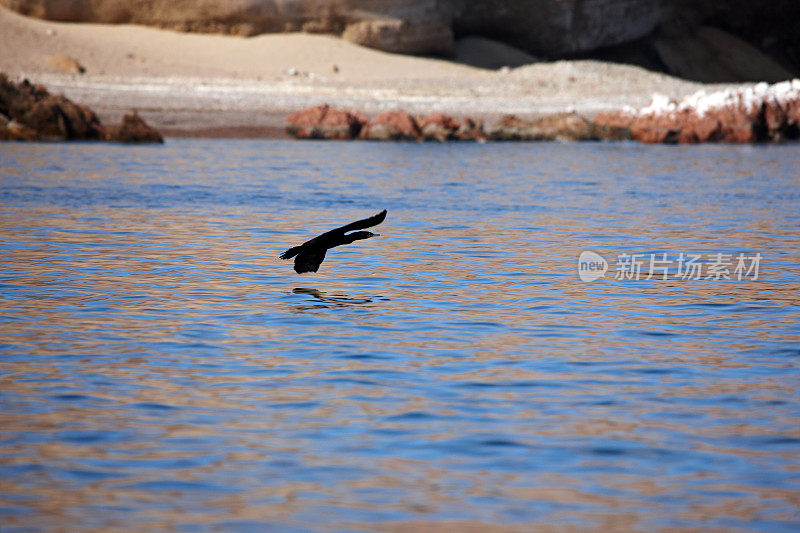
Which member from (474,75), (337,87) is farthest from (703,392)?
(474,75)

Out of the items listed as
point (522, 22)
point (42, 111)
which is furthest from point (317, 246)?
point (522, 22)

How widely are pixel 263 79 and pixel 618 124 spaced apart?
51.3 ft

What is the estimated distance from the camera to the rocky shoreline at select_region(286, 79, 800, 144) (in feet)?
117

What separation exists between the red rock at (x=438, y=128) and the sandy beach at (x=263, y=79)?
4469mm

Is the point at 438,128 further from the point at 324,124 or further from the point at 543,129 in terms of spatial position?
the point at 543,129

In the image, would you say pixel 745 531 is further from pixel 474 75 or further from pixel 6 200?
pixel 474 75

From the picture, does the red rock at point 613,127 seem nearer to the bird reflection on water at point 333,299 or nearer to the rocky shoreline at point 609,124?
the rocky shoreline at point 609,124

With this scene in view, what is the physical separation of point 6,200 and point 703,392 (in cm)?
1280

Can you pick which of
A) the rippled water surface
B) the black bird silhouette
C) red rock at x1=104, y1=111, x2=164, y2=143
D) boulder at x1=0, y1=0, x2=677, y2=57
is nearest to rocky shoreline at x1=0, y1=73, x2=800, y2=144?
red rock at x1=104, y1=111, x2=164, y2=143

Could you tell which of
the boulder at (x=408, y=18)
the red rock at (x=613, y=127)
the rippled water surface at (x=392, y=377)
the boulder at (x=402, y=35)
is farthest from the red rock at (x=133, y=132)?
the boulder at (x=402, y=35)

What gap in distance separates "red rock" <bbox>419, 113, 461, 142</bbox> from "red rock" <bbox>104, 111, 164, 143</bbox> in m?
8.57

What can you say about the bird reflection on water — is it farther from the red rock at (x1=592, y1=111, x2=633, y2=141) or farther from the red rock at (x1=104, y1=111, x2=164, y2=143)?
the red rock at (x1=592, y1=111, x2=633, y2=141)

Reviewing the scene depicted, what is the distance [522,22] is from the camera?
61906 mm

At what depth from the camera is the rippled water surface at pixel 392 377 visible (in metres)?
4.76
